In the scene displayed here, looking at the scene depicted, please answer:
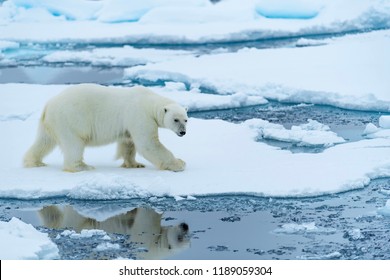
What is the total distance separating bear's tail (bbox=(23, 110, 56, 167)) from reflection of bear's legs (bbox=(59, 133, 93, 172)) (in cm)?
21

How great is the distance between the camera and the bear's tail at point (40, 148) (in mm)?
6934

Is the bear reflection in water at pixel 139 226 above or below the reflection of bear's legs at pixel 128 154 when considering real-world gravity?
below

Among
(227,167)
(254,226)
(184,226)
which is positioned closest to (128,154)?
(227,167)

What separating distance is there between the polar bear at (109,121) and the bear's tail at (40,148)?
0.11 ft

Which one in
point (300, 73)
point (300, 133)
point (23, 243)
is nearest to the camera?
point (23, 243)

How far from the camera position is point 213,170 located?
6828mm

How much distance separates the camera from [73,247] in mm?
5211

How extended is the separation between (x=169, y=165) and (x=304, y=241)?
1.83m

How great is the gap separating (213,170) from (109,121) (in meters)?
0.95

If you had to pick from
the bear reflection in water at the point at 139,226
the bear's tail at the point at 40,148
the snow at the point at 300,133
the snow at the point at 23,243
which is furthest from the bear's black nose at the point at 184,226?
the snow at the point at 300,133

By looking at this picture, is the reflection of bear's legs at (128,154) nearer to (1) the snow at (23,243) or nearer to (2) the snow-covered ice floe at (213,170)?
(2) the snow-covered ice floe at (213,170)

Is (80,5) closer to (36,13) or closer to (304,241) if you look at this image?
(36,13)

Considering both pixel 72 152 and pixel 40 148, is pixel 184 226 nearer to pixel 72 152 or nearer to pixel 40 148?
pixel 72 152

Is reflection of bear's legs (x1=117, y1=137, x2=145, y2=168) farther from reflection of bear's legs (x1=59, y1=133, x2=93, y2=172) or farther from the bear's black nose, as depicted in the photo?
the bear's black nose
